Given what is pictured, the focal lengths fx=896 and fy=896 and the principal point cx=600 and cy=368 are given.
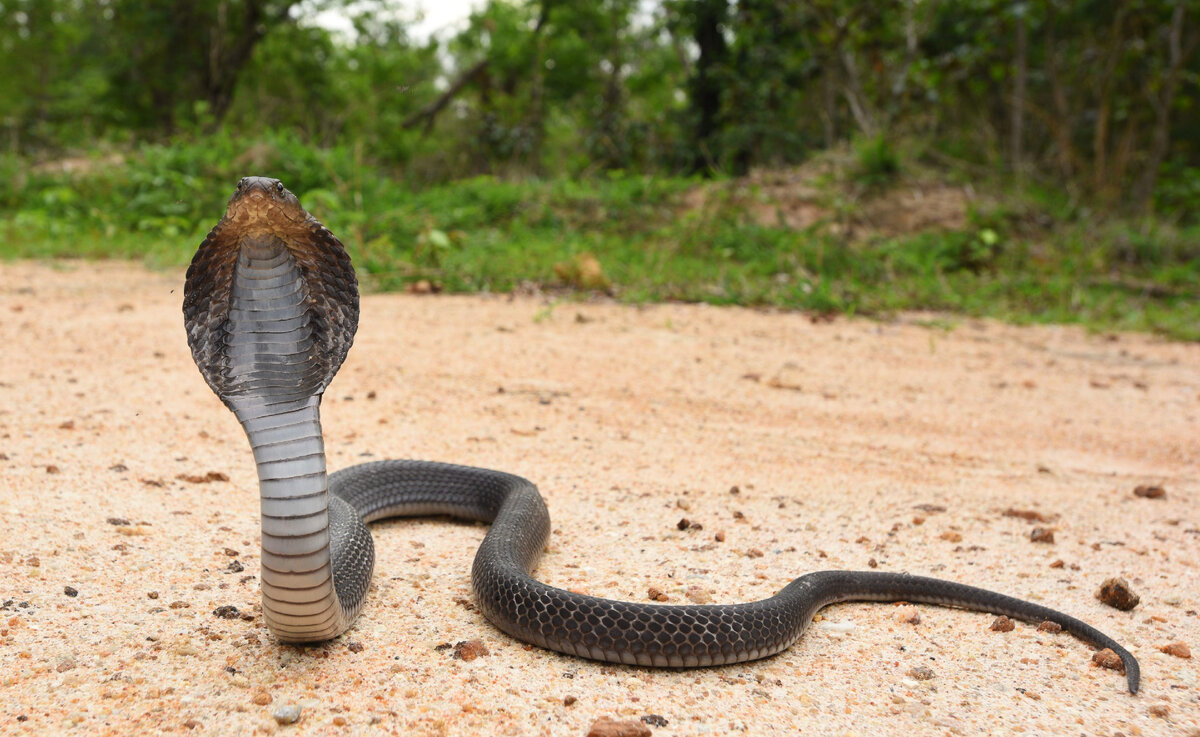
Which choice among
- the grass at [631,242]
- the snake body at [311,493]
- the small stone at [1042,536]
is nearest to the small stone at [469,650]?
the snake body at [311,493]

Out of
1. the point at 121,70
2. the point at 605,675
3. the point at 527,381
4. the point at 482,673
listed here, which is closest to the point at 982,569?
the point at 605,675

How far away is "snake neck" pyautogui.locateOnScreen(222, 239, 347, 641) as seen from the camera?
194 cm

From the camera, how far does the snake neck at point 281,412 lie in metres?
1.94

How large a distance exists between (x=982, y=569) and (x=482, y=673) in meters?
1.87

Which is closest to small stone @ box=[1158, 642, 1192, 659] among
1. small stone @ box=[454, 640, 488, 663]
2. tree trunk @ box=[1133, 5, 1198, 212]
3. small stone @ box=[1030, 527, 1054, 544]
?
small stone @ box=[1030, 527, 1054, 544]

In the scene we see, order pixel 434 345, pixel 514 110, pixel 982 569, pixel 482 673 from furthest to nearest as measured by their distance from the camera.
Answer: pixel 514 110
pixel 434 345
pixel 982 569
pixel 482 673

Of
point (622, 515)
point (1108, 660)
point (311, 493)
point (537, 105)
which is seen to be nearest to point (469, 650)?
point (311, 493)

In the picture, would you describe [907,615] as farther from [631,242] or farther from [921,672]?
[631,242]

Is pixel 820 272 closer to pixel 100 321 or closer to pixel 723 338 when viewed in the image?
pixel 723 338

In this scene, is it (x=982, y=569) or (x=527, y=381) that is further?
(x=527, y=381)

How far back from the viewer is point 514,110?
2089 cm

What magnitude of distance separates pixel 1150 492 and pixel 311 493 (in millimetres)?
3710

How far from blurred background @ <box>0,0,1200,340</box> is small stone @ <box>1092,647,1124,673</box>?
3.52 m

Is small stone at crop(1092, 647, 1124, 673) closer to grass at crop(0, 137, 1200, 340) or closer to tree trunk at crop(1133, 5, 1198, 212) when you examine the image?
grass at crop(0, 137, 1200, 340)
